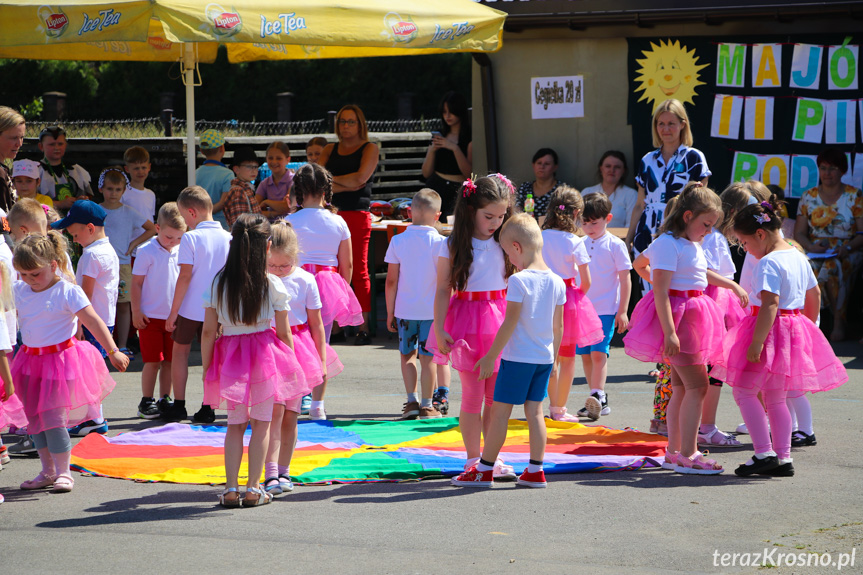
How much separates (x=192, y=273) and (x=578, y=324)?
110 inches

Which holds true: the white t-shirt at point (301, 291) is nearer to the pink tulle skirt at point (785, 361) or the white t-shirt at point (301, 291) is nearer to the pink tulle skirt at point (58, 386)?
the pink tulle skirt at point (58, 386)

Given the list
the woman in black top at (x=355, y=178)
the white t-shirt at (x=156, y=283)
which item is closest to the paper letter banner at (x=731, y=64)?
the woman in black top at (x=355, y=178)

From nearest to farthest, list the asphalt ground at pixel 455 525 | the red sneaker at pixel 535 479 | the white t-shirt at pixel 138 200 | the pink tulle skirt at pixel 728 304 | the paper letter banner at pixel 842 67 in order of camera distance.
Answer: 1. the asphalt ground at pixel 455 525
2. the red sneaker at pixel 535 479
3. the pink tulle skirt at pixel 728 304
4. the white t-shirt at pixel 138 200
5. the paper letter banner at pixel 842 67

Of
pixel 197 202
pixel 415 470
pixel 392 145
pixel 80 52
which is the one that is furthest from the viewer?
pixel 392 145

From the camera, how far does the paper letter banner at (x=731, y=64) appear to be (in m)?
11.6

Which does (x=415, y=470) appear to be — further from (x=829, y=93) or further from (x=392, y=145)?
(x=392, y=145)

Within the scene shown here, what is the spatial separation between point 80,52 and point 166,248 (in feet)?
18.4

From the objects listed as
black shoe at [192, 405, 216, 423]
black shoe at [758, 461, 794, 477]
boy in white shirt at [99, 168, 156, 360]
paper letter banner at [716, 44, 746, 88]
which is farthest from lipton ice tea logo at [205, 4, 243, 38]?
black shoe at [758, 461, 794, 477]

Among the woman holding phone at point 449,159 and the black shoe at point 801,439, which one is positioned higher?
the woman holding phone at point 449,159

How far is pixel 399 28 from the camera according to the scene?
10016 mm

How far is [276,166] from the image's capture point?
11305 mm

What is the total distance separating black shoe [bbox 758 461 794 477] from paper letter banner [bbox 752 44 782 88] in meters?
6.58

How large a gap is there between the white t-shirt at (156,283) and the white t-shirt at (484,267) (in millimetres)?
2679

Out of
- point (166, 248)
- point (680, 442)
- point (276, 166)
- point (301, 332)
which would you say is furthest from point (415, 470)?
point (276, 166)
